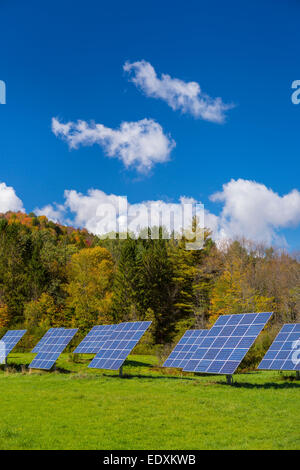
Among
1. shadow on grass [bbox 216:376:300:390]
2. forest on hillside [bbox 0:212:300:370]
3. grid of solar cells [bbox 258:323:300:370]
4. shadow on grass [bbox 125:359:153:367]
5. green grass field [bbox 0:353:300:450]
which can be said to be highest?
forest on hillside [bbox 0:212:300:370]

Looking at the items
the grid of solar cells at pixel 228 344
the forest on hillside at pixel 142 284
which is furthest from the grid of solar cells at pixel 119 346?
the forest on hillside at pixel 142 284

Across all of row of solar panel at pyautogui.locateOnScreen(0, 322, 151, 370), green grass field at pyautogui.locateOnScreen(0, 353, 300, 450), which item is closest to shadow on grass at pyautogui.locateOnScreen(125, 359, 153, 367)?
row of solar panel at pyautogui.locateOnScreen(0, 322, 151, 370)

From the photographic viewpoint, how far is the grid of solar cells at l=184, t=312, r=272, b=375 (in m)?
19.4

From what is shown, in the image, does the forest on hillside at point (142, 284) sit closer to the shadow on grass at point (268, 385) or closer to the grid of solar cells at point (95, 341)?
the grid of solar cells at point (95, 341)

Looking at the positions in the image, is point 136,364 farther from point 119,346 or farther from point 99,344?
point 119,346

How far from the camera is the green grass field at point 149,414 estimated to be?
10.8 meters

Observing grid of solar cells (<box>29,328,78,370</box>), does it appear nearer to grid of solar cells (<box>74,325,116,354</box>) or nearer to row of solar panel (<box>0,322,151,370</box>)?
row of solar panel (<box>0,322,151,370</box>)

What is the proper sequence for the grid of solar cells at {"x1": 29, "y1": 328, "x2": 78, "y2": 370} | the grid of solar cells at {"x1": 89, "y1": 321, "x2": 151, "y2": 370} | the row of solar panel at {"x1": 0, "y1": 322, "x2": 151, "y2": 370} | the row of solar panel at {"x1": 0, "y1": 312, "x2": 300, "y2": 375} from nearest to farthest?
the row of solar panel at {"x1": 0, "y1": 312, "x2": 300, "y2": 375}, the grid of solar cells at {"x1": 89, "y1": 321, "x2": 151, "y2": 370}, the row of solar panel at {"x1": 0, "y1": 322, "x2": 151, "y2": 370}, the grid of solar cells at {"x1": 29, "y1": 328, "x2": 78, "y2": 370}

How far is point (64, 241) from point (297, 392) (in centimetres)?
7557

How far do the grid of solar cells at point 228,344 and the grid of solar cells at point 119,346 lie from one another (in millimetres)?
4217

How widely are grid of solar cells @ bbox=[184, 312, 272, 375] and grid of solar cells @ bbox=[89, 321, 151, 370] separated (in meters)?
4.22

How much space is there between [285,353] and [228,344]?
274cm
